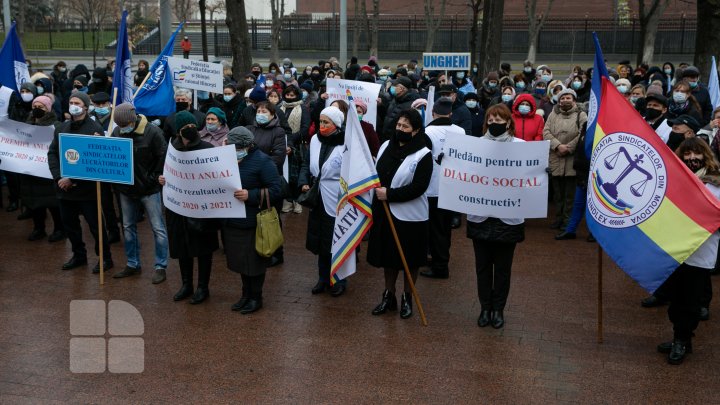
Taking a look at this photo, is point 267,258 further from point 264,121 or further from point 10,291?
point 10,291

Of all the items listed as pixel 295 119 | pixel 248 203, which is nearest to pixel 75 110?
pixel 248 203

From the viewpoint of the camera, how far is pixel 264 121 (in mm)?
9086

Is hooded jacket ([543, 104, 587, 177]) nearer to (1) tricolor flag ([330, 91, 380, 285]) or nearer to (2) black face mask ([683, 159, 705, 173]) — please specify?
(2) black face mask ([683, 159, 705, 173])

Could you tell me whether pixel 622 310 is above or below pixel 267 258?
below

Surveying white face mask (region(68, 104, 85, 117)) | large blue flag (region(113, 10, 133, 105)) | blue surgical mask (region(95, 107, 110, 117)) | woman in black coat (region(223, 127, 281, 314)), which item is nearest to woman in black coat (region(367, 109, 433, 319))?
woman in black coat (region(223, 127, 281, 314))

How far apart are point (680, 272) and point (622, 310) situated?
4.97 ft

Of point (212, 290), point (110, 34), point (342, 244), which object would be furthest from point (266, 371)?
point (110, 34)

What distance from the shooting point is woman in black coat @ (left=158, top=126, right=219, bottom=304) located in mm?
7438

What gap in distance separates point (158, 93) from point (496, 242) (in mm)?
6030

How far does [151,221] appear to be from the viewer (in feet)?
27.7

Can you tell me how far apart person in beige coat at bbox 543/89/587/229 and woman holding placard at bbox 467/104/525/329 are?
369 cm

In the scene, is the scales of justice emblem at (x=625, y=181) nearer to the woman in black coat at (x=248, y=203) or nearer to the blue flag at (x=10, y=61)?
the woman in black coat at (x=248, y=203)

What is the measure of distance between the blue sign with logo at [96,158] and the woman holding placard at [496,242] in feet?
11.6

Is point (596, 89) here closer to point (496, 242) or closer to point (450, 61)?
point (496, 242)
